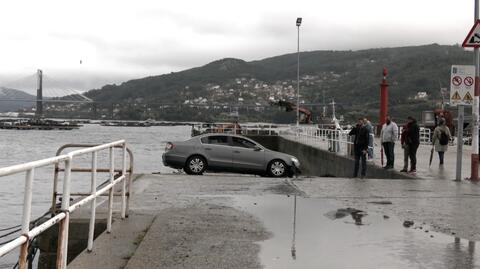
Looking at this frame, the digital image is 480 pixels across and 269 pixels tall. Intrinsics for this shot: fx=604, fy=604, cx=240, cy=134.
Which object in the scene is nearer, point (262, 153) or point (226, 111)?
point (262, 153)

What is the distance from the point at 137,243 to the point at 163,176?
870 cm

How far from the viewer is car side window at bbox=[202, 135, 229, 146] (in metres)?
20.1

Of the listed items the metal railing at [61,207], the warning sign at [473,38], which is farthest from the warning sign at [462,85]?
the metal railing at [61,207]

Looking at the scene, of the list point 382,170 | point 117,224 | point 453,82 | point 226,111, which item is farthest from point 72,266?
point 226,111

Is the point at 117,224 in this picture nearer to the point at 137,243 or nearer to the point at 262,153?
the point at 137,243

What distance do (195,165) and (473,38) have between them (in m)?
9.27

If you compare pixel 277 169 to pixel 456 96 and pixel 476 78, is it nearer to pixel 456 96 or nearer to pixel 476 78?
pixel 456 96

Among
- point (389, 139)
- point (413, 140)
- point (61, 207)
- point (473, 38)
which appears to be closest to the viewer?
point (61, 207)

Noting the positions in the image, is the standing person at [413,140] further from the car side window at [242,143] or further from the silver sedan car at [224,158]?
the car side window at [242,143]

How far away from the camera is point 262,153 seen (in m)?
20.0

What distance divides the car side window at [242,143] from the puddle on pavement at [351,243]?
10042 mm

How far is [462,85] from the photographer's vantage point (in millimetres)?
14719

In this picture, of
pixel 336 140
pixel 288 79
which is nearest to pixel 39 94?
pixel 288 79

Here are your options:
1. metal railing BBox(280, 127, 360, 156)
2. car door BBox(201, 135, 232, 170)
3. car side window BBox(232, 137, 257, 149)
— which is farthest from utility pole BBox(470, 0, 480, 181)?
car door BBox(201, 135, 232, 170)
